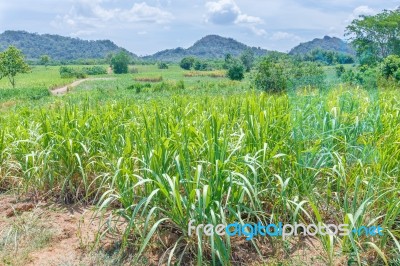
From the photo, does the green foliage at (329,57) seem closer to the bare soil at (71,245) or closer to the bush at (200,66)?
the bush at (200,66)

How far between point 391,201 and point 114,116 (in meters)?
2.50

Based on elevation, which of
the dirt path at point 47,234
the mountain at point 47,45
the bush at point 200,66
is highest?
the mountain at point 47,45

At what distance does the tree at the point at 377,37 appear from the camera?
31.8 meters

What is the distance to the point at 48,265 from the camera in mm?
2121

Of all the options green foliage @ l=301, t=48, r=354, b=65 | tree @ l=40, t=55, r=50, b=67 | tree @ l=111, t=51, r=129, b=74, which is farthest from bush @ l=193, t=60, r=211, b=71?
tree @ l=40, t=55, r=50, b=67

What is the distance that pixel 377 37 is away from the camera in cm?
3266

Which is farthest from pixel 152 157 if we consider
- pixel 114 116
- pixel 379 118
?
pixel 379 118

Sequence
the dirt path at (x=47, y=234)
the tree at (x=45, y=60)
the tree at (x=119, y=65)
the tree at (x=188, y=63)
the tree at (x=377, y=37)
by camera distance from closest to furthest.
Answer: the dirt path at (x=47, y=234)
the tree at (x=377, y=37)
the tree at (x=119, y=65)
the tree at (x=188, y=63)
the tree at (x=45, y=60)

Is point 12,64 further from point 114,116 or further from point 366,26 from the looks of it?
point 114,116

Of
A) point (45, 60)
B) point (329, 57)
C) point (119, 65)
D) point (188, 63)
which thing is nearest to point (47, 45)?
point (45, 60)

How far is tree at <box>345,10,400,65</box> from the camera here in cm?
3178

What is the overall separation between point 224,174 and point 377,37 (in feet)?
116

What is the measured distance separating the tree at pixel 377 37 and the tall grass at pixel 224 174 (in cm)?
3259

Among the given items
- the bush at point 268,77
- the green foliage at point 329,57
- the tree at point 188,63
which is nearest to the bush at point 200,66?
the tree at point 188,63
